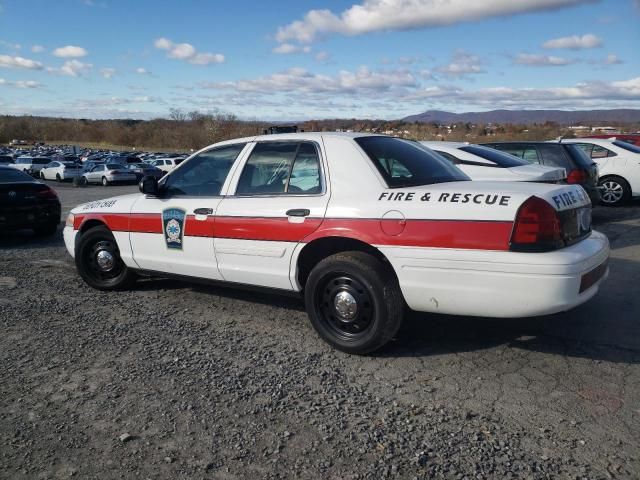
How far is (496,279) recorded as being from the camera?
343 centimetres

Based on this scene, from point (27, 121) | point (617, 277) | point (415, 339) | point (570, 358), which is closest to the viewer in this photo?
point (570, 358)

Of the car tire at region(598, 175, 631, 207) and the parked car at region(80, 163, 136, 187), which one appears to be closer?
the car tire at region(598, 175, 631, 207)

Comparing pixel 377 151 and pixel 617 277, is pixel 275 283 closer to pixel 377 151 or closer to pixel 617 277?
pixel 377 151

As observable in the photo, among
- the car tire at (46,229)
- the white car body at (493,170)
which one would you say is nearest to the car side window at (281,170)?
the white car body at (493,170)

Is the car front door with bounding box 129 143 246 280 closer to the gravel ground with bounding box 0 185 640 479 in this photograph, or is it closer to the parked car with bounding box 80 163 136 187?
the gravel ground with bounding box 0 185 640 479

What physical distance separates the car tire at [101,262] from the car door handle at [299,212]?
2.36 m

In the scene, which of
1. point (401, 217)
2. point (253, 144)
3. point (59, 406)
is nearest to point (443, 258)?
point (401, 217)

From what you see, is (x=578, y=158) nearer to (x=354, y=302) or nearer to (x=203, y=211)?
(x=354, y=302)

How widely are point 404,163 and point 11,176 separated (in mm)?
8181

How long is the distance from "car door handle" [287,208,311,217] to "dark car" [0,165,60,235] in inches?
272

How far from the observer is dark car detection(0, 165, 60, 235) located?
912 centimetres

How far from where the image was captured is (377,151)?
170 inches

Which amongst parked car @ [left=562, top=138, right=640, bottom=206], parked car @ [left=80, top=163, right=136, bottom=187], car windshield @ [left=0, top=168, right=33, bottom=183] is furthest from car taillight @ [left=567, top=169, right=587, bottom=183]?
parked car @ [left=80, top=163, right=136, bottom=187]

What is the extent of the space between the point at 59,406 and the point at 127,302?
86.9 inches
